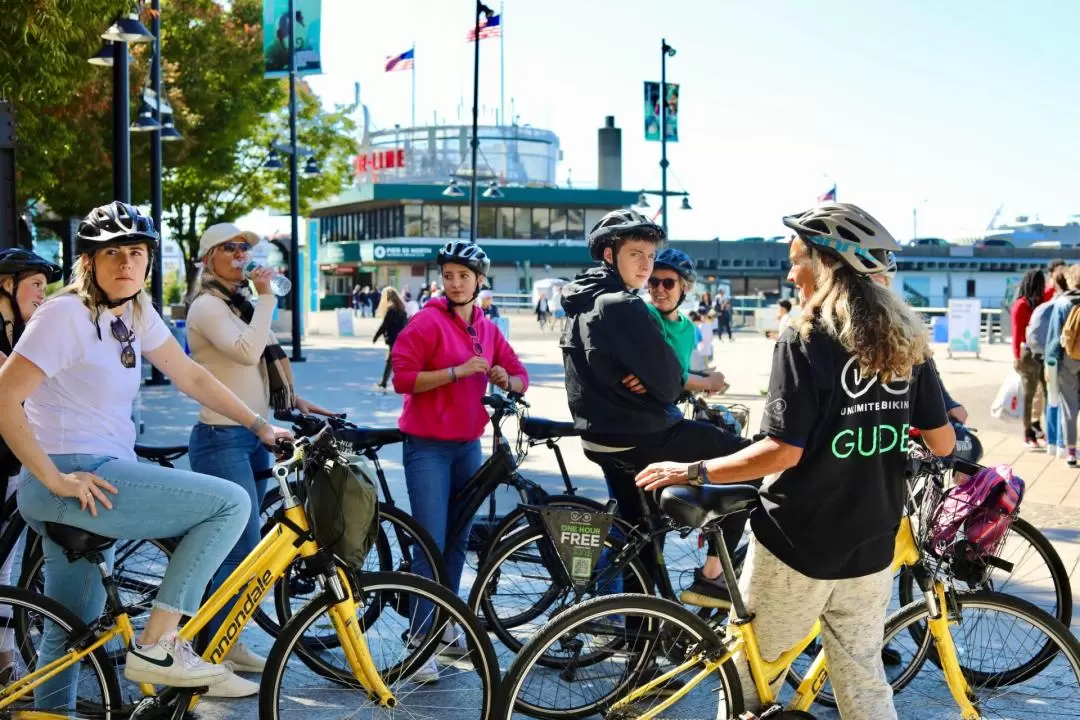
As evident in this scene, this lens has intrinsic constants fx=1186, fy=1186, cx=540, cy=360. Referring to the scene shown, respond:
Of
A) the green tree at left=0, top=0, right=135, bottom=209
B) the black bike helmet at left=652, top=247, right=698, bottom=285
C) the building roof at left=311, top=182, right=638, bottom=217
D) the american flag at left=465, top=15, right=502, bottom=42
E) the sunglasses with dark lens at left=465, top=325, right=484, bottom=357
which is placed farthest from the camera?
the building roof at left=311, top=182, right=638, bottom=217

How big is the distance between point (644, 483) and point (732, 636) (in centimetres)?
51

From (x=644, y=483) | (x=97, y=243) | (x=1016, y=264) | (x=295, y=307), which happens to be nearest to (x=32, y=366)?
(x=97, y=243)

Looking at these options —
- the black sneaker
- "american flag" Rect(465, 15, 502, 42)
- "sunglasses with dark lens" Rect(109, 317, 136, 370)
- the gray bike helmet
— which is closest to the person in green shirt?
the black sneaker

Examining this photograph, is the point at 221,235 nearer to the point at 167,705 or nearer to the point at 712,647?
the point at 167,705

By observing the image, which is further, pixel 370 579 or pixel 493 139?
pixel 493 139

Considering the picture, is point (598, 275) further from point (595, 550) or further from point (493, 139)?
point (493, 139)

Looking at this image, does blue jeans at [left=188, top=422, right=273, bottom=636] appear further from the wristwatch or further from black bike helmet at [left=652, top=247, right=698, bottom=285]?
the wristwatch

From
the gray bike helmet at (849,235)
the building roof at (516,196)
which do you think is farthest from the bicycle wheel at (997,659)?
the building roof at (516,196)

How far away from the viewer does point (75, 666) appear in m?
3.69

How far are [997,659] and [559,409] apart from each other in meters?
11.2

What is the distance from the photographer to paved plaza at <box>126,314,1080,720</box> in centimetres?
792

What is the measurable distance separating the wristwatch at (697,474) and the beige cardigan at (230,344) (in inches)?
84.2

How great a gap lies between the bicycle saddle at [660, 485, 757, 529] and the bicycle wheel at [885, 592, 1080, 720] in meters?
0.75

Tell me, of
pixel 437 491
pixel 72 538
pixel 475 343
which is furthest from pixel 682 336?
pixel 72 538
